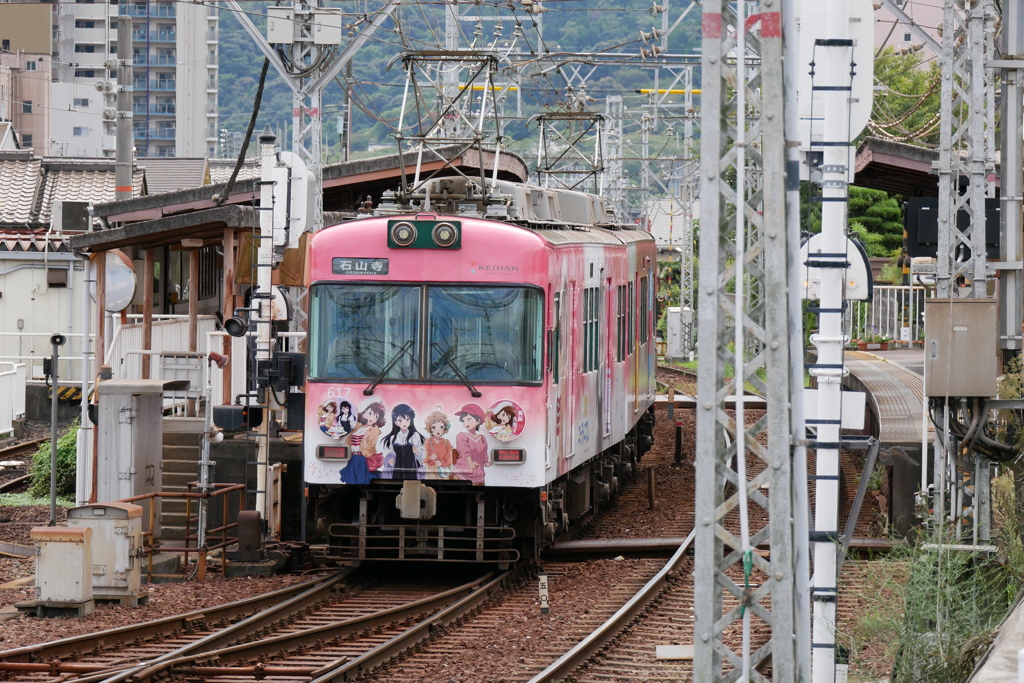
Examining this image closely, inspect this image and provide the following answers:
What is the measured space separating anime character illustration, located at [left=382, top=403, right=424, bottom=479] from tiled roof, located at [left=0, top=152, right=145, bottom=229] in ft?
64.6

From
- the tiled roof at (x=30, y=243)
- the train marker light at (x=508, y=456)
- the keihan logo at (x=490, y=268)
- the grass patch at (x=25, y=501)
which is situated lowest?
the grass patch at (x=25, y=501)

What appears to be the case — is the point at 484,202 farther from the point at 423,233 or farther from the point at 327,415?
the point at 327,415

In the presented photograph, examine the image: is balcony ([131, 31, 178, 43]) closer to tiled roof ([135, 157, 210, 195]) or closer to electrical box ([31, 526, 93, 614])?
tiled roof ([135, 157, 210, 195])

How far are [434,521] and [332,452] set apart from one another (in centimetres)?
126

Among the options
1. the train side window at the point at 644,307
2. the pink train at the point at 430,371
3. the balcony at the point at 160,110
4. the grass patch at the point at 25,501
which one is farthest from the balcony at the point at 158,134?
the pink train at the point at 430,371

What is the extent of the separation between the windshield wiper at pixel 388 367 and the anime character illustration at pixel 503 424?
91cm

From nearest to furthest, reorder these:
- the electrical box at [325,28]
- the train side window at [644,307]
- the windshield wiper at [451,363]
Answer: the windshield wiper at [451,363]
the electrical box at [325,28]
the train side window at [644,307]

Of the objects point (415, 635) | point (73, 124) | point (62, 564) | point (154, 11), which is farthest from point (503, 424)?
point (154, 11)

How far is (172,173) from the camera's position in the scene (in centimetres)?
4472

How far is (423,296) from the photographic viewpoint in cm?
1252

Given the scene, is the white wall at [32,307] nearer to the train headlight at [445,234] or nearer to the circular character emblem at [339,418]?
the circular character emblem at [339,418]

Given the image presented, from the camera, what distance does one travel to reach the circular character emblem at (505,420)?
12.4m

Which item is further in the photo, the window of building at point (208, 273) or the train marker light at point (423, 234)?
the window of building at point (208, 273)

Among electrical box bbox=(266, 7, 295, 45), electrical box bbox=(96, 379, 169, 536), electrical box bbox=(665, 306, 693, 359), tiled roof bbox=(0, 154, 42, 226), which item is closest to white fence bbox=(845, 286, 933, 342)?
electrical box bbox=(665, 306, 693, 359)
